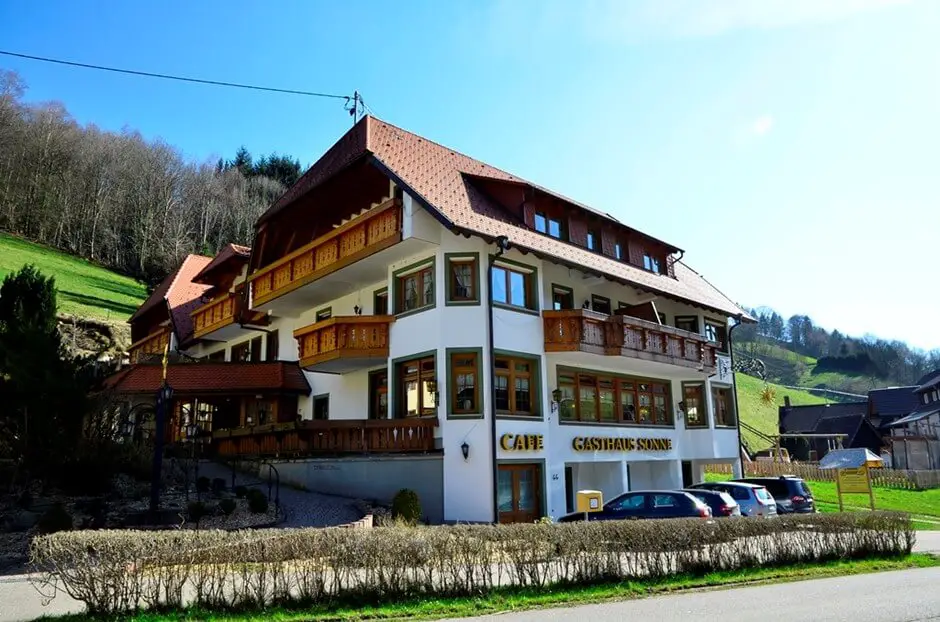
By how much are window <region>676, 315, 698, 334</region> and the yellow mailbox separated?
14.3 m

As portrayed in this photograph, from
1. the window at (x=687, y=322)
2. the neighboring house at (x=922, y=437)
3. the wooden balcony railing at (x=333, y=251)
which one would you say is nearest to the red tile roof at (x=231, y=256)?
the wooden balcony railing at (x=333, y=251)

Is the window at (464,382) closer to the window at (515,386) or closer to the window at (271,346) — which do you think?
the window at (515,386)

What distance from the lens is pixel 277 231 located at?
2742 centimetres

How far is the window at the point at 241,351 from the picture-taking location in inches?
1299

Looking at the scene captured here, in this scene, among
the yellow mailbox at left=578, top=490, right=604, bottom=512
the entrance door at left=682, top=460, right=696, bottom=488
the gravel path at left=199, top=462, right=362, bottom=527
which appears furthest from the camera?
the entrance door at left=682, top=460, right=696, bottom=488

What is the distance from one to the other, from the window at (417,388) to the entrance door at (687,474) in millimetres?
12698

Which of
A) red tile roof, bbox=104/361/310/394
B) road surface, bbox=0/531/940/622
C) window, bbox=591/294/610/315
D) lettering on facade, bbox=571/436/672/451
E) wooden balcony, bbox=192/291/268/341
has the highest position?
wooden balcony, bbox=192/291/268/341

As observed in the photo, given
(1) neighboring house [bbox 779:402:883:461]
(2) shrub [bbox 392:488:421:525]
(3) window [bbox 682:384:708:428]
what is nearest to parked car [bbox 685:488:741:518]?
(2) shrub [bbox 392:488:421:525]

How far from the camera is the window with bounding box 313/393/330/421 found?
26312 mm

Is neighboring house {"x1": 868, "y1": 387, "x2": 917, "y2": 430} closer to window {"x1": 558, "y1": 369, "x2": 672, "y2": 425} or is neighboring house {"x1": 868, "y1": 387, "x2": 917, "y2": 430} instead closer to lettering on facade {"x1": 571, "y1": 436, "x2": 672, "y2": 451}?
window {"x1": 558, "y1": 369, "x2": 672, "y2": 425}

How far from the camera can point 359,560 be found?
962cm

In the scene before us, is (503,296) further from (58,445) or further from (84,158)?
(84,158)

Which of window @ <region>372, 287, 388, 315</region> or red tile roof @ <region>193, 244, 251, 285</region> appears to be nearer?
window @ <region>372, 287, 388, 315</region>

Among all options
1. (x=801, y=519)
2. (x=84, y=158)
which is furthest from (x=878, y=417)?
(x=84, y=158)
